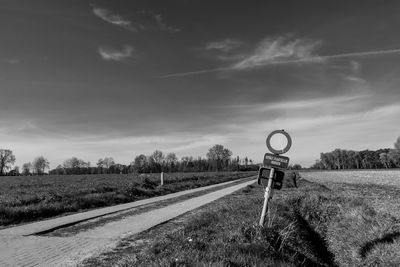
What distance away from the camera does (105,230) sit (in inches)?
369

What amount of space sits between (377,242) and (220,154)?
146838mm

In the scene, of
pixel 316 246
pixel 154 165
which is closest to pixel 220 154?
pixel 154 165

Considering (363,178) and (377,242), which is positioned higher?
(363,178)

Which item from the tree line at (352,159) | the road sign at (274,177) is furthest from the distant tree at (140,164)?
the road sign at (274,177)

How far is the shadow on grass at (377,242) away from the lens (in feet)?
27.6

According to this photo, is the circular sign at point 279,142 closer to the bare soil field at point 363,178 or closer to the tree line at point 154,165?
the bare soil field at point 363,178

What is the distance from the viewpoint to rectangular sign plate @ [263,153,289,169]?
317 inches

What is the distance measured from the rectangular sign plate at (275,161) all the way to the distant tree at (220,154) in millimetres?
143178

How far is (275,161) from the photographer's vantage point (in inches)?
320

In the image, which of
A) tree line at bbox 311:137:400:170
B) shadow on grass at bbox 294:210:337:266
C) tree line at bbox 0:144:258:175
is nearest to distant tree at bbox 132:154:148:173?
tree line at bbox 0:144:258:175

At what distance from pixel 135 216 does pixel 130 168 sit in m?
132

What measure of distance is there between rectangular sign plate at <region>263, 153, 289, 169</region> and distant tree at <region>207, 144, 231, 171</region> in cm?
14318

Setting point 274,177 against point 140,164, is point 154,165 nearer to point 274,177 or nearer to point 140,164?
point 140,164

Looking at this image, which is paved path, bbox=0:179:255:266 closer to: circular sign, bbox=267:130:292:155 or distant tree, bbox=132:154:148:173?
circular sign, bbox=267:130:292:155
